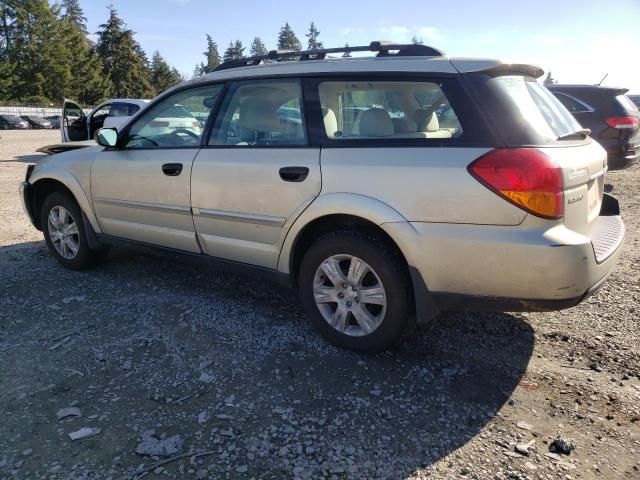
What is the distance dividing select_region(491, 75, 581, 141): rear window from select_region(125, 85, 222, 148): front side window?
2.12 metres

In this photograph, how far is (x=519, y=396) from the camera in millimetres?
2779

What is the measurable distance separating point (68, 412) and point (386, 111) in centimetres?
251

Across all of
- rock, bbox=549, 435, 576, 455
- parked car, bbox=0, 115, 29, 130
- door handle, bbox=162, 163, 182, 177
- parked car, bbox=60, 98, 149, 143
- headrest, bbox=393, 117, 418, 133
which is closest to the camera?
rock, bbox=549, 435, 576, 455

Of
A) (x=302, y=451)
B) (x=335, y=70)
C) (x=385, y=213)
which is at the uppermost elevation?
(x=335, y=70)

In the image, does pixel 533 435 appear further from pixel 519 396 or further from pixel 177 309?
pixel 177 309

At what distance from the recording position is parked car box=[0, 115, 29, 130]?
39.1 m

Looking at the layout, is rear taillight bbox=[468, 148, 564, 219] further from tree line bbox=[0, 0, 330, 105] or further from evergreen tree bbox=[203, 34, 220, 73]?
evergreen tree bbox=[203, 34, 220, 73]

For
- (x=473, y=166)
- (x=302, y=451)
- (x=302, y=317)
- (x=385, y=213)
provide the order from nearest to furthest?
1. (x=302, y=451)
2. (x=473, y=166)
3. (x=385, y=213)
4. (x=302, y=317)

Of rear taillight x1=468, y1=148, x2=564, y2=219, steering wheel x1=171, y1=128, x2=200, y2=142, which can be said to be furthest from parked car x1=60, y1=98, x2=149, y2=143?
rear taillight x1=468, y1=148, x2=564, y2=219

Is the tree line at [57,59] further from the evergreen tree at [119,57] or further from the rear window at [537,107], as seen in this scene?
the rear window at [537,107]

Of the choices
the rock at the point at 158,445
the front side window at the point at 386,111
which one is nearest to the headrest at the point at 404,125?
the front side window at the point at 386,111

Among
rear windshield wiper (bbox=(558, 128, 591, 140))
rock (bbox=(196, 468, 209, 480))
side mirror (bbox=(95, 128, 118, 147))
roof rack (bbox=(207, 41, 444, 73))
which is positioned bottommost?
rock (bbox=(196, 468, 209, 480))

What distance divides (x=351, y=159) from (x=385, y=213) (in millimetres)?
412

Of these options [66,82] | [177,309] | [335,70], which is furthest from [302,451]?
[66,82]
